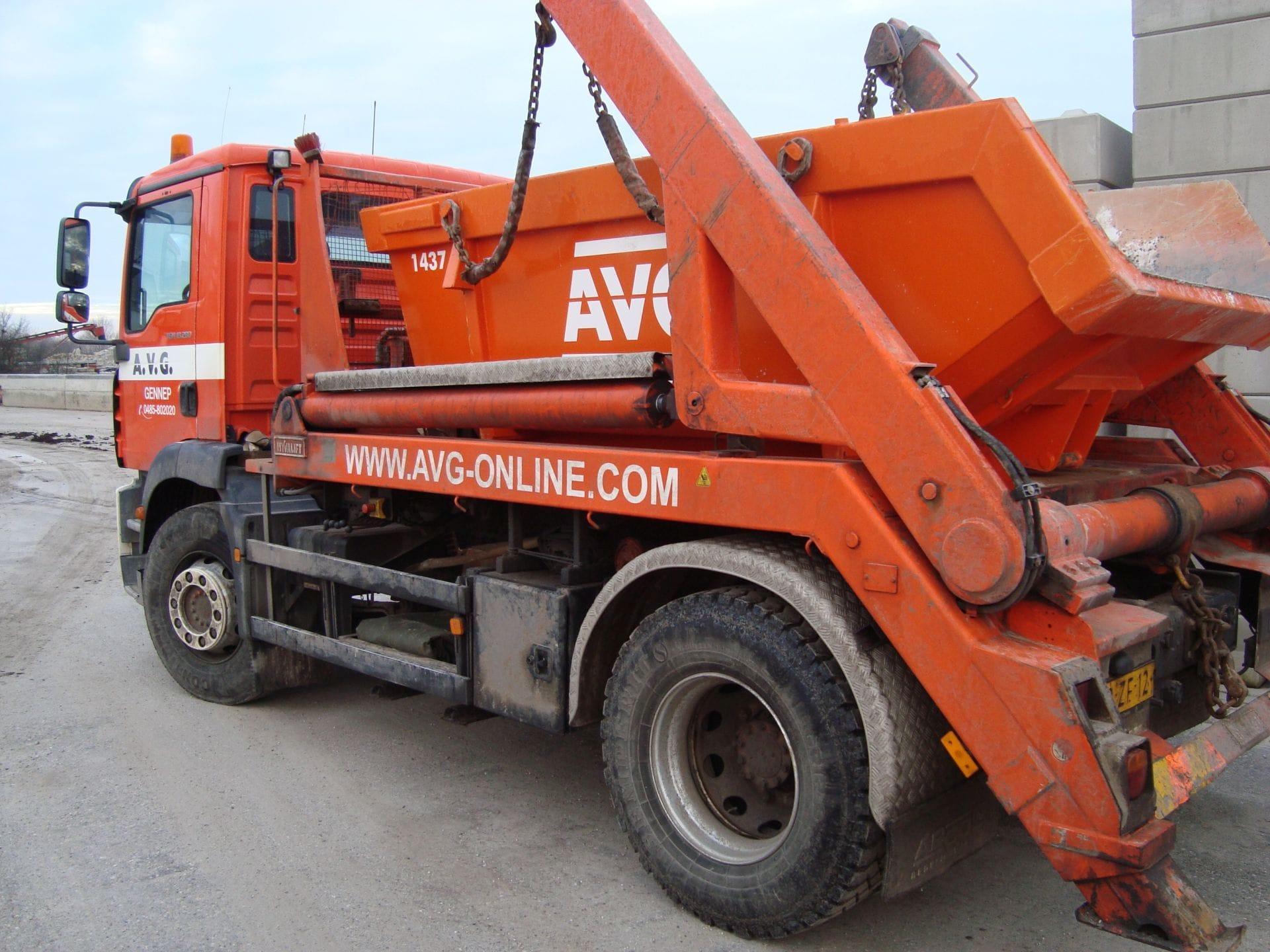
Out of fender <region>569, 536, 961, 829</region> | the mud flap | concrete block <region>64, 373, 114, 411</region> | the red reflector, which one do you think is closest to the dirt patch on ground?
concrete block <region>64, 373, 114, 411</region>

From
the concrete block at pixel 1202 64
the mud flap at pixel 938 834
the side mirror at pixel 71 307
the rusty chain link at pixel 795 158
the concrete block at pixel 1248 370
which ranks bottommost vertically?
the mud flap at pixel 938 834

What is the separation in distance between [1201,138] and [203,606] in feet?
24.9

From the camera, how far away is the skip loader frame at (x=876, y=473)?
8.86 feet

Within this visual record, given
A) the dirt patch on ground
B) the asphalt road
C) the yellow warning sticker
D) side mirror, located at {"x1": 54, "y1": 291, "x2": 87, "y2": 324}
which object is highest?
side mirror, located at {"x1": 54, "y1": 291, "x2": 87, "y2": 324}

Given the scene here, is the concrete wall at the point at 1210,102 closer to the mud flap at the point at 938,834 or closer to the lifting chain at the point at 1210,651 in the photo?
the lifting chain at the point at 1210,651

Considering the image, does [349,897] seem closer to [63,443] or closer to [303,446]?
[303,446]

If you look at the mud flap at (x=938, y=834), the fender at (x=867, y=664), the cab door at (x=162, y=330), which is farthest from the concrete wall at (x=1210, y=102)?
the cab door at (x=162, y=330)

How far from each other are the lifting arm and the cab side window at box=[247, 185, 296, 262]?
2439 mm

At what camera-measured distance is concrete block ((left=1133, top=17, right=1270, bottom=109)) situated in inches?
300

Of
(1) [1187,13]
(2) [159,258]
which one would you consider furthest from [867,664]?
(1) [1187,13]

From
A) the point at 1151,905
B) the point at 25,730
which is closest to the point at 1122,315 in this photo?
the point at 1151,905

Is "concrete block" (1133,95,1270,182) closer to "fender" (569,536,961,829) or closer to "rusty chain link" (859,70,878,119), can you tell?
"rusty chain link" (859,70,878,119)

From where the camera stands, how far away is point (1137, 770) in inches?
102

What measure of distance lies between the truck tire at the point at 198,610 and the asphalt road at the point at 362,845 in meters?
0.15
